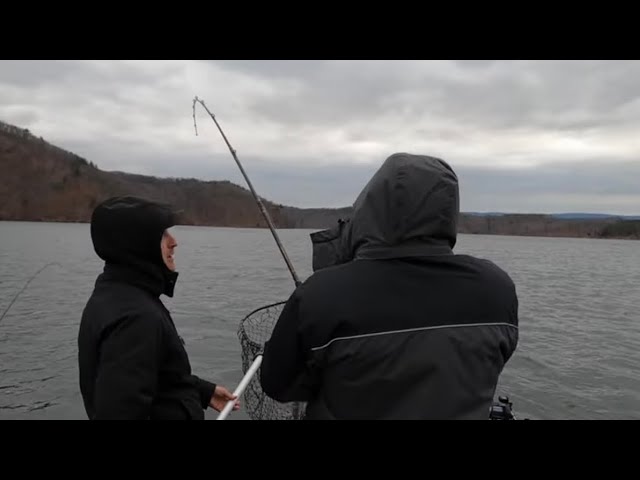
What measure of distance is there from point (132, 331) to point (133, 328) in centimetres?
1

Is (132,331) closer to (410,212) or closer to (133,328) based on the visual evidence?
(133,328)

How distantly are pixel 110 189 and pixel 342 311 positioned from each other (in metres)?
119

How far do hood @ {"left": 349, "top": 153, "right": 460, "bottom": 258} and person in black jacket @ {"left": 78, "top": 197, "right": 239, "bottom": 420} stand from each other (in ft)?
3.28

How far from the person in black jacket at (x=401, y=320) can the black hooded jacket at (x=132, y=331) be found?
0.56 m

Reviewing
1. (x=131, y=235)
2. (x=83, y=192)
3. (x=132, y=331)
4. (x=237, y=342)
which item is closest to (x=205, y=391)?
(x=132, y=331)

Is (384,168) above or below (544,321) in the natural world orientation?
above

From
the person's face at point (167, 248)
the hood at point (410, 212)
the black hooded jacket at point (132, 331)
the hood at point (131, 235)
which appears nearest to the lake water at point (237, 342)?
the black hooded jacket at point (132, 331)

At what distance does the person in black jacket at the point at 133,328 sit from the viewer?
6.46ft

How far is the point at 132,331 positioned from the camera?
6.62 ft

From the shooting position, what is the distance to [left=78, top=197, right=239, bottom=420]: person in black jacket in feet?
6.46
